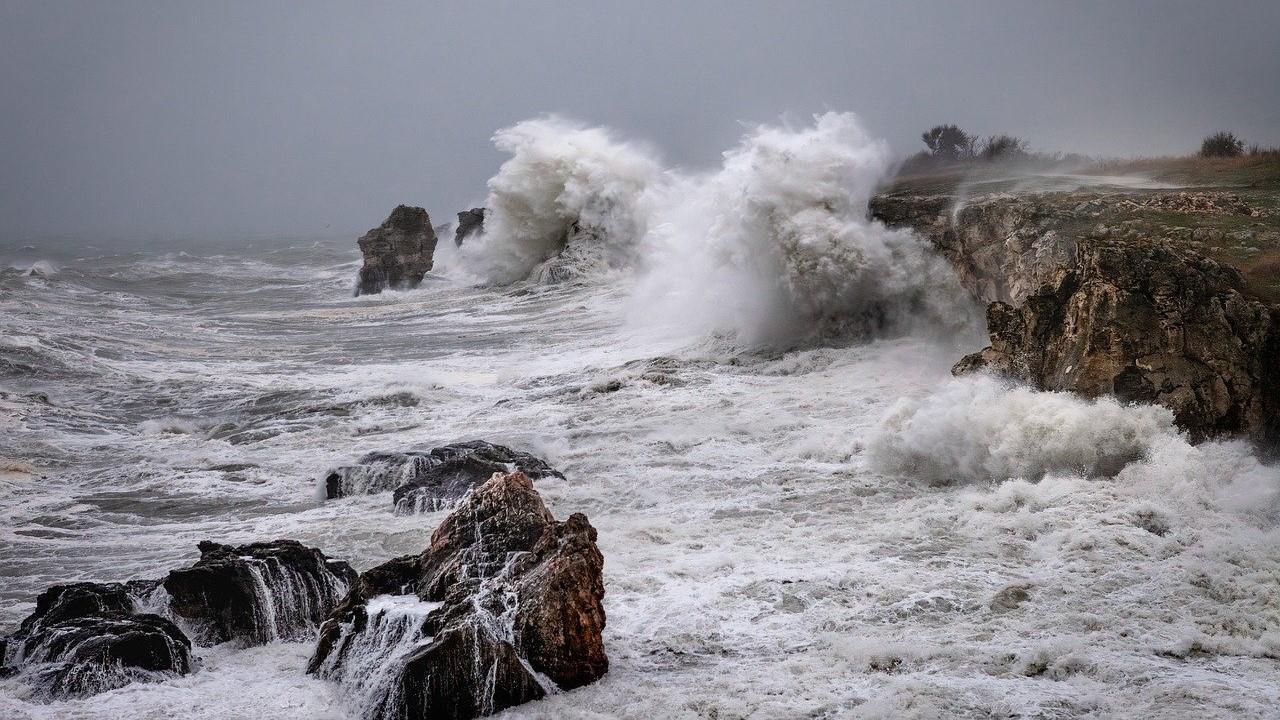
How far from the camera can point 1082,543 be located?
23.0 feet

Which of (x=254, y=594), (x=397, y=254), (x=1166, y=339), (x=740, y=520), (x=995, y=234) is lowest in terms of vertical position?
(x=740, y=520)

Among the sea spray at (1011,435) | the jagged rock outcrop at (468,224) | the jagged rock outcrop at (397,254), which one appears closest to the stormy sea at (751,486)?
the sea spray at (1011,435)

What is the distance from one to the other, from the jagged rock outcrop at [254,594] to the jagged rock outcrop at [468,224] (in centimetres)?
2937

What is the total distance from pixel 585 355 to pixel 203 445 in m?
6.91

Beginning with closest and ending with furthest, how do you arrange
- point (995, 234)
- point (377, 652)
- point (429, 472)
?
1. point (377, 652)
2. point (429, 472)
3. point (995, 234)

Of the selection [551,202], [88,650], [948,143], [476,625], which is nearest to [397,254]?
[551,202]

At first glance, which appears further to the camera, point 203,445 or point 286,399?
point 286,399

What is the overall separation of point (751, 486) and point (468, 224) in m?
28.4

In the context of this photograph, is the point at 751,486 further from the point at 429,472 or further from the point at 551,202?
the point at 551,202

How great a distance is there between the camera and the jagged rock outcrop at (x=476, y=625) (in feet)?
17.1

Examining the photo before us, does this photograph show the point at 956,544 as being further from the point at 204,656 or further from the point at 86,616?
the point at 86,616

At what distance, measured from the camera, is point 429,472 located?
9461mm

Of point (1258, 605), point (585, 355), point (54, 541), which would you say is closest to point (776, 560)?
point (1258, 605)

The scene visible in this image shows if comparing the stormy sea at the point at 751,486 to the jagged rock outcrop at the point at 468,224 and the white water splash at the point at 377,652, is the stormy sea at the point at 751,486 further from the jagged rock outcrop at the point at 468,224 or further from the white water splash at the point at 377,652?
the jagged rock outcrop at the point at 468,224
